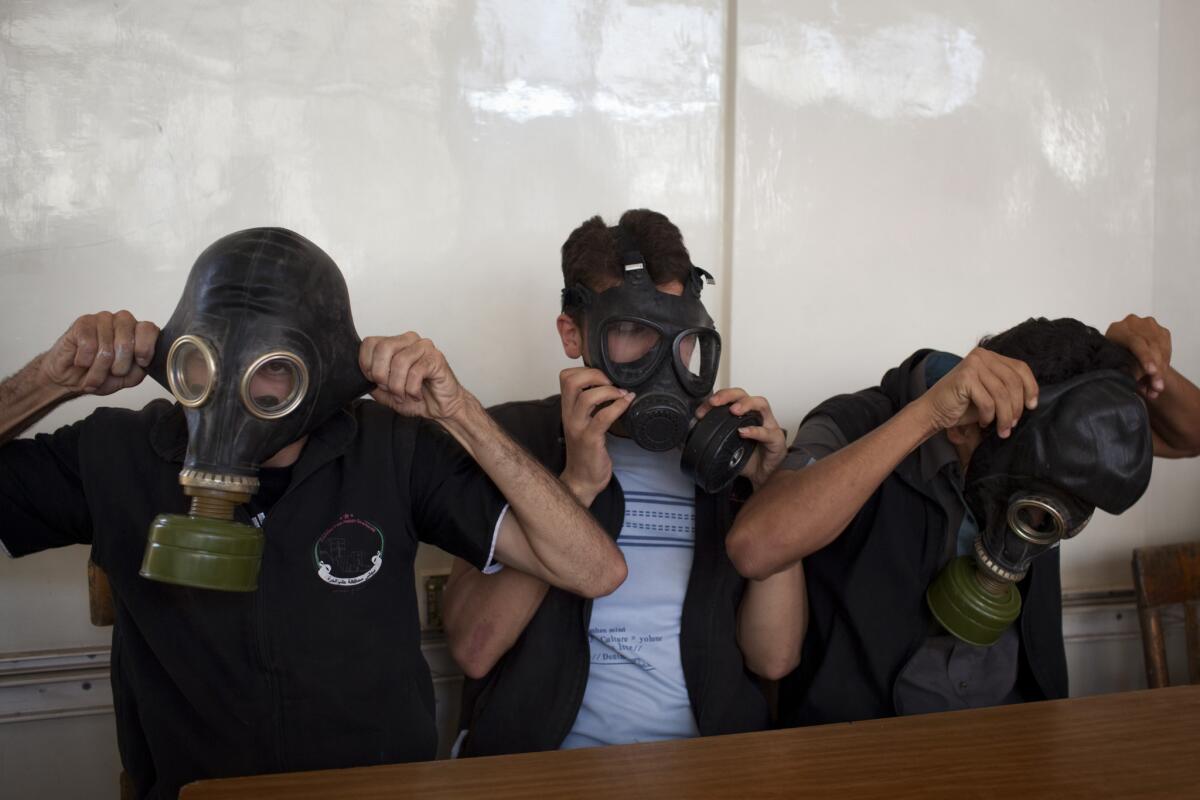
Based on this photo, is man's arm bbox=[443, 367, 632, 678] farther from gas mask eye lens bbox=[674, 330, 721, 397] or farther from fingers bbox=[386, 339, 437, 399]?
fingers bbox=[386, 339, 437, 399]

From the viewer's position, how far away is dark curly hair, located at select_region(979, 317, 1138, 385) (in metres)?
1.80

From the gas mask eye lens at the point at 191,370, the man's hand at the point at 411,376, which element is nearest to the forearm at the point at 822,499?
the man's hand at the point at 411,376

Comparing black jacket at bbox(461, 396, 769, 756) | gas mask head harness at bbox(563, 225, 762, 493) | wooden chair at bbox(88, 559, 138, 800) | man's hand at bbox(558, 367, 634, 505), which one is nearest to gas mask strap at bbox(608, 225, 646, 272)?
gas mask head harness at bbox(563, 225, 762, 493)

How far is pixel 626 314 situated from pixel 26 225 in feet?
4.65

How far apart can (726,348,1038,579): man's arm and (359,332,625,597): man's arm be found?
291mm

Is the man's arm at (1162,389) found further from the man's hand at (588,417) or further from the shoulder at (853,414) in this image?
the man's hand at (588,417)

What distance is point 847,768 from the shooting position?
1312 millimetres

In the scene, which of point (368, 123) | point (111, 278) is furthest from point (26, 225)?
point (368, 123)

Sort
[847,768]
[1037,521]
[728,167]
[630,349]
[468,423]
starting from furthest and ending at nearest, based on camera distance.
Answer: [728,167] < [630,349] < [1037,521] < [468,423] < [847,768]

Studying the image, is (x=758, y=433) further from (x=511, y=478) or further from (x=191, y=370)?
(x=191, y=370)

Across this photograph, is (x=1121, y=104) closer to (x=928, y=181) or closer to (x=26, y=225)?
(x=928, y=181)

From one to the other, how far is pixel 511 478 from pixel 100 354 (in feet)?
2.21

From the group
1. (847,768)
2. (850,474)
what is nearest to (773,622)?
(850,474)

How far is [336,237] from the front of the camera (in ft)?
7.83
